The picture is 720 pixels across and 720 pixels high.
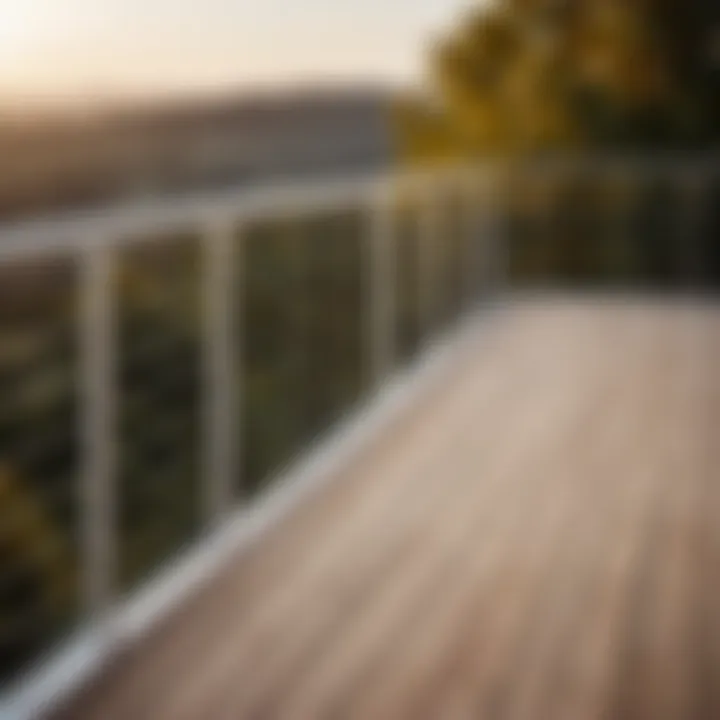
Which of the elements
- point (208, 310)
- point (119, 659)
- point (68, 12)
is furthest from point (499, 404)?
point (68, 12)

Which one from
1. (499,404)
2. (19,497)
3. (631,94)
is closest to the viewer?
(19,497)

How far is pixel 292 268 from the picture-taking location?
3115 mm

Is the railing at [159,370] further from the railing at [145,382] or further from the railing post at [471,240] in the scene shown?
the railing post at [471,240]

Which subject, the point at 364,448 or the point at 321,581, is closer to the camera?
the point at 321,581

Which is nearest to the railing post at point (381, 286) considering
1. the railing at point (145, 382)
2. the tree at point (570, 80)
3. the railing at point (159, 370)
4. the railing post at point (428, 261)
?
the railing at point (159, 370)

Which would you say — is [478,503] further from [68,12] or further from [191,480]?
[68,12]

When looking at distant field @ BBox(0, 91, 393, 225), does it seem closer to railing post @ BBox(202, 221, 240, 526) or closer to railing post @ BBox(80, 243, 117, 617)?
railing post @ BBox(202, 221, 240, 526)

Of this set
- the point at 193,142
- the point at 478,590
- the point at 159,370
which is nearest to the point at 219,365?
the point at 159,370

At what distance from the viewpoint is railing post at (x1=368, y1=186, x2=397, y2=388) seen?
384 cm

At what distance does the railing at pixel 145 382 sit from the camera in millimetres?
1683

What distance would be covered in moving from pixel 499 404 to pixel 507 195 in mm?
2423

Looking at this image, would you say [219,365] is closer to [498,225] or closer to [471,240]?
[471,240]

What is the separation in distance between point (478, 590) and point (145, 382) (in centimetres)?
55

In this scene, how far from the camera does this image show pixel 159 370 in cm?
217
